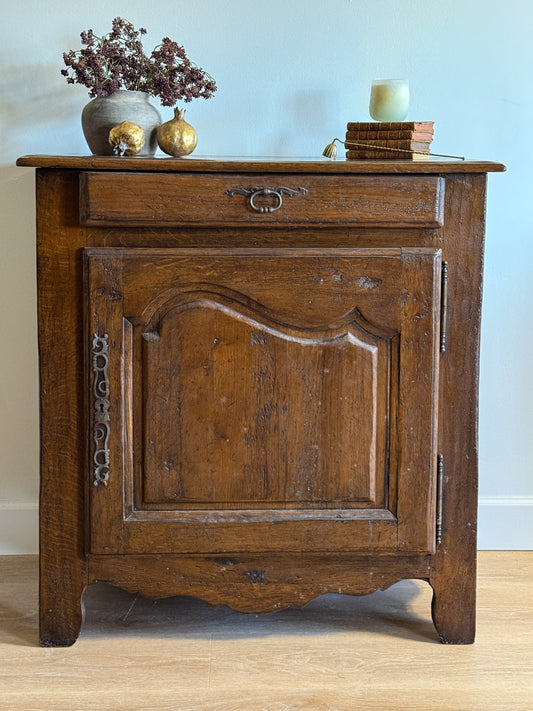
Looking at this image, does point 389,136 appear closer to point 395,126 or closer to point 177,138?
point 395,126

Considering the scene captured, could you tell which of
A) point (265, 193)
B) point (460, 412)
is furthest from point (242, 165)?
point (460, 412)

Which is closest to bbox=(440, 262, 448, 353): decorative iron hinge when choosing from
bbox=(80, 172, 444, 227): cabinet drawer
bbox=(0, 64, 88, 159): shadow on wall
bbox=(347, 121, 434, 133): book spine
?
bbox=(80, 172, 444, 227): cabinet drawer

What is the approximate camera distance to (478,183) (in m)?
1.60

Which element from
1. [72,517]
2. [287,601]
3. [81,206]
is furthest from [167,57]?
[287,601]

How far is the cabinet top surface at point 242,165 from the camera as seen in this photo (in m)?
1.52

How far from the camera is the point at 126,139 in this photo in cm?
166

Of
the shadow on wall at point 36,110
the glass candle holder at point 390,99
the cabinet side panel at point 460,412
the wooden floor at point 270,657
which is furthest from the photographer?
the shadow on wall at point 36,110

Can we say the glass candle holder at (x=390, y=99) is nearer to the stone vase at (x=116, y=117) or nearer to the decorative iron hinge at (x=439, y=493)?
the stone vase at (x=116, y=117)

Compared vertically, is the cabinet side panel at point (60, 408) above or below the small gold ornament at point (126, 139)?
below

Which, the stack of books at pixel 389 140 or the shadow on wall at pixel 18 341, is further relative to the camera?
the shadow on wall at pixel 18 341

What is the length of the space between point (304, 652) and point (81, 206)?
2.98 feet

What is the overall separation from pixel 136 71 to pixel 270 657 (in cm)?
120

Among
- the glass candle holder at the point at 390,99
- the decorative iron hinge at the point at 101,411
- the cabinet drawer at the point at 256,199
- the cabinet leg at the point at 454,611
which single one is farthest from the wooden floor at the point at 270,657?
the glass candle holder at the point at 390,99

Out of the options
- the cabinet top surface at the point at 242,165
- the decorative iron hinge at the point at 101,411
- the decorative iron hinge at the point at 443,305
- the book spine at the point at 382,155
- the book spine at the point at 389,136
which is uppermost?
the book spine at the point at 389,136
